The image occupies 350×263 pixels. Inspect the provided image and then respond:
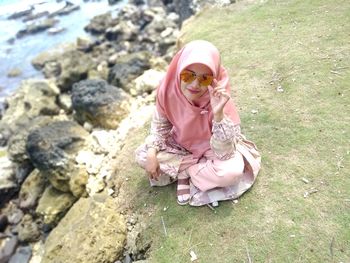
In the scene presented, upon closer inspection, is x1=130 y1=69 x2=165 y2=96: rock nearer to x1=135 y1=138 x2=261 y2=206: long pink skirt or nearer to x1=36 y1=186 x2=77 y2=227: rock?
x1=36 y1=186 x2=77 y2=227: rock

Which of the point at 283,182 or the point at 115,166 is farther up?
the point at 283,182

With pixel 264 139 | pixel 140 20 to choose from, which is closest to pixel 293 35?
pixel 264 139

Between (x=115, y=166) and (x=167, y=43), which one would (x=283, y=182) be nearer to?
(x=115, y=166)

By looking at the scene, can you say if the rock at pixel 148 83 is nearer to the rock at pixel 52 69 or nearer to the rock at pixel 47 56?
the rock at pixel 52 69

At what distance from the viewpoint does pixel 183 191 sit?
5.60m

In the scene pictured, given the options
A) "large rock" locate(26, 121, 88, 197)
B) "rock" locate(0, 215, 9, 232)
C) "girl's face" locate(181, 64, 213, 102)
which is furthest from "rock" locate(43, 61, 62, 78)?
"girl's face" locate(181, 64, 213, 102)

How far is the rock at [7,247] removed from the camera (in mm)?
8522

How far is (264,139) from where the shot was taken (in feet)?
20.5

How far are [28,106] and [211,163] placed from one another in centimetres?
1083

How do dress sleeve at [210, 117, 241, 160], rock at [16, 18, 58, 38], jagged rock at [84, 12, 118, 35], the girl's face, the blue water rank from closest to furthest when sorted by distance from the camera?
the girl's face
dress sleeve at [210, 117, 241, 160]
the blue water
jagged rock at [84, 12, 118, 35]
rock at [16, 18, 58, 38]

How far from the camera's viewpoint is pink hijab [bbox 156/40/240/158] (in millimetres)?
4496

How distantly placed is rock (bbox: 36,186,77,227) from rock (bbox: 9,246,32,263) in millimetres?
744

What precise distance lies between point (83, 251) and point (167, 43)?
1414 centimetres

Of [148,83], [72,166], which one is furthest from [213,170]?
[148,83]
